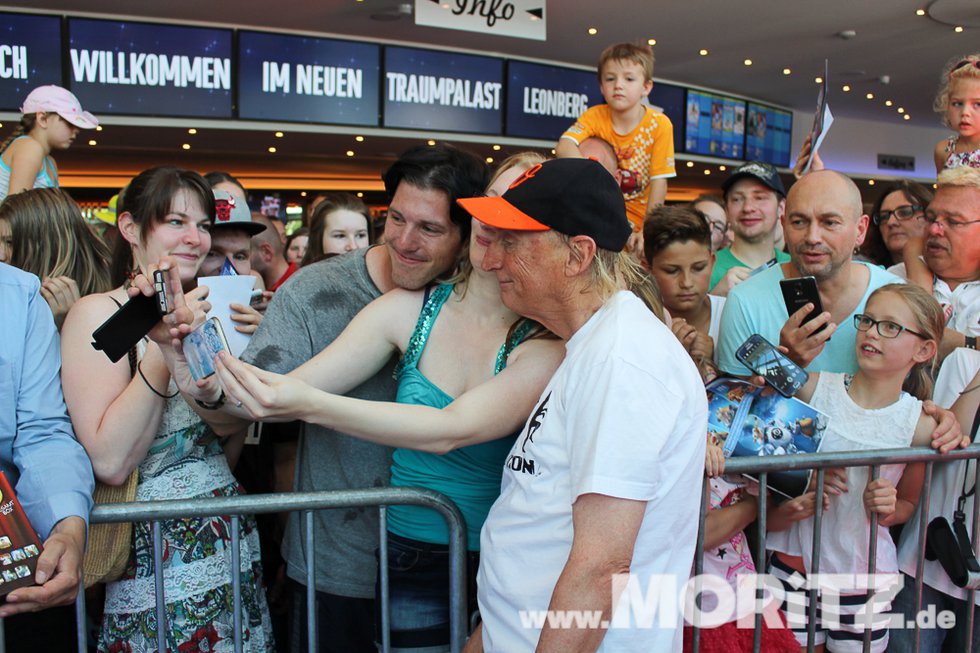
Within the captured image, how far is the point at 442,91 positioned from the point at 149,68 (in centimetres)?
277

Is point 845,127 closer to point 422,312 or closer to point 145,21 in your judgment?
point 145,21

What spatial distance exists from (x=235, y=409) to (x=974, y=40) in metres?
9.56

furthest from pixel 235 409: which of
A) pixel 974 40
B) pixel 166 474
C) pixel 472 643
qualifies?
pixel 974 40

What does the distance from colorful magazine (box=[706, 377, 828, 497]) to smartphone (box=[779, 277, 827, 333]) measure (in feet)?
1.16

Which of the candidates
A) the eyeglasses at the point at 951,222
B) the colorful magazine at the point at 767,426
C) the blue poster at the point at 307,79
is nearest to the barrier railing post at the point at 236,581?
the colorful magazine at the point at 767,426

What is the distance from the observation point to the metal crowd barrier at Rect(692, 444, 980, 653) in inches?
78.7

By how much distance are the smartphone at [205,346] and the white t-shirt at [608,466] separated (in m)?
0.64

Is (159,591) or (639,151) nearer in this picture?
(159,591)

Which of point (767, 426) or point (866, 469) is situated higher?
point (767, 426)

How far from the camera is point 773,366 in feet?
6.90

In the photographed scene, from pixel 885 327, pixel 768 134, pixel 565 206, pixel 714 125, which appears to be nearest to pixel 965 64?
pixel 885 327

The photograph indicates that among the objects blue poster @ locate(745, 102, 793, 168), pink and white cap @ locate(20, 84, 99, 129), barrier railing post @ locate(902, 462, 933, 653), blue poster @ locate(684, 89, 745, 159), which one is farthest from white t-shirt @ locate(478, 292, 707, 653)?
blue poster @ locate(745, 102, 793, 168)

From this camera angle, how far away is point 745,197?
3.70m

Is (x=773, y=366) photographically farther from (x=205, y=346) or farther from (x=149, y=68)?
(x=149, y=68)
